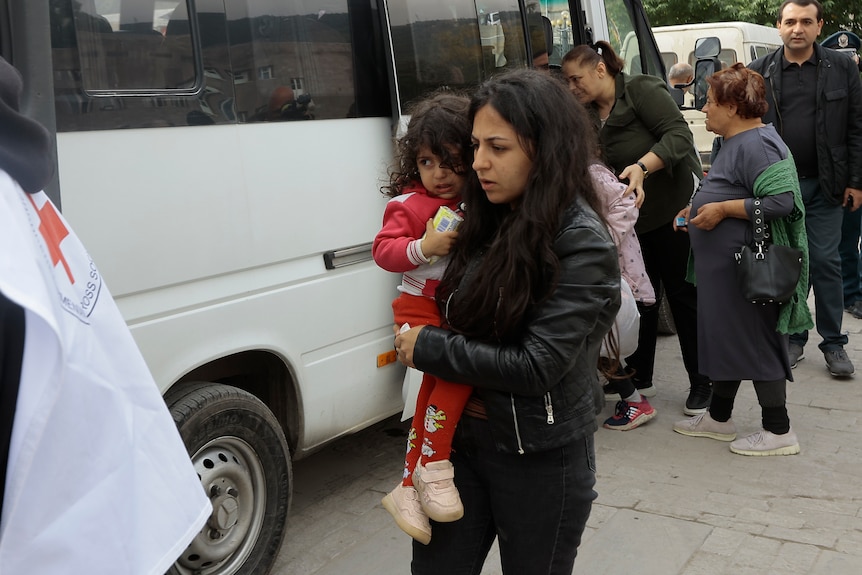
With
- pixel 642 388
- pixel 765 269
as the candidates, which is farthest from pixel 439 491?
pixel 642 388

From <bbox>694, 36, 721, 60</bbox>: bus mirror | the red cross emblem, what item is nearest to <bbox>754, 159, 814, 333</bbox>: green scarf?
<bbox>694, 36, 721, 60</bbox>: bus mirror

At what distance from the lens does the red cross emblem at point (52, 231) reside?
1167 millimetres

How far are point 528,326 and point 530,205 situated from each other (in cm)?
27

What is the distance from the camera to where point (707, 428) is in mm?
5121

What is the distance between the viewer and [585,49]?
4.90 metres

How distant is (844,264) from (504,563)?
→ 5907 millimetres

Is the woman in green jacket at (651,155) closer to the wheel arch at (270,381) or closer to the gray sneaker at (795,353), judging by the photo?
the gray sneaker at (795,353)

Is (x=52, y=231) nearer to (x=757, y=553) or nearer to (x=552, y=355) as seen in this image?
(x=552, y=355)

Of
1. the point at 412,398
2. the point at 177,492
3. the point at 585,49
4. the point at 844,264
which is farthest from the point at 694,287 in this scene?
the point at 177,492

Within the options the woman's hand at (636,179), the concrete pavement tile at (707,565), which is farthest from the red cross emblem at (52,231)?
the woman's hand at (636,179)

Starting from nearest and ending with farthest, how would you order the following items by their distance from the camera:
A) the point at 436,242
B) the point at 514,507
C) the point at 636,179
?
the point at 514,507, the point at 436,242, the point at 636,179

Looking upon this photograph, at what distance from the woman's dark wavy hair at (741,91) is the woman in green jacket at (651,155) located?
1.22 ft

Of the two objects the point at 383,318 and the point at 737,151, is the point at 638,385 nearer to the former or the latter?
the point at 737,151

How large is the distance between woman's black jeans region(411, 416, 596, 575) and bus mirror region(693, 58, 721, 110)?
147 inches
